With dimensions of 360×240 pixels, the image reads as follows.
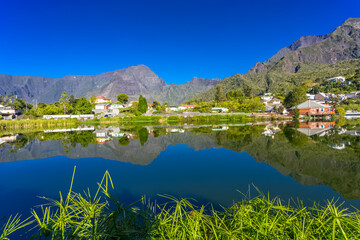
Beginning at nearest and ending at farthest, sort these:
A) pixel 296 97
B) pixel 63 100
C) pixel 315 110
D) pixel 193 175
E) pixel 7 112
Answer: pixel 193 175 → pixel 315 110 → pixel 63 100 → pixel 7 112 → pixel 296 97

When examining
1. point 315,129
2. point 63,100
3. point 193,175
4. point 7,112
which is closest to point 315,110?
point 315,129

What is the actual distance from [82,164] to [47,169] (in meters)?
1.61

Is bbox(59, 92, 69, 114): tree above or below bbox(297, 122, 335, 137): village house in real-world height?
above

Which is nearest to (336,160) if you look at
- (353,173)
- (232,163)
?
(353,173)

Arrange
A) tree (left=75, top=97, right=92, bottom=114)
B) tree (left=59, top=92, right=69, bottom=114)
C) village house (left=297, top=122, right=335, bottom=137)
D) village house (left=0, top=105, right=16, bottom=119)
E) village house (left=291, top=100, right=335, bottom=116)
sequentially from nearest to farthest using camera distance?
village house (left=297, top=122, right=335, bottom=137) < village house (left=291, top=100, right=335, bottom=116) < village house (left=0, top=105, right=16, bottom=119) < tree (left=59, top=92, right=69, bottom=114) < tree (left=75, top=97, right=92, bottom=114)

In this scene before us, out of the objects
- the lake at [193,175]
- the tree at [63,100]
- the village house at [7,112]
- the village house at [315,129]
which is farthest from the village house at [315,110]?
the village house at [7,112]

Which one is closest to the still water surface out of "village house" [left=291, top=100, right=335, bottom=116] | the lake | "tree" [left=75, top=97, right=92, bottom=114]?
the lake

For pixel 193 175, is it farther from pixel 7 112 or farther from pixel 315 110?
pixel 7 112

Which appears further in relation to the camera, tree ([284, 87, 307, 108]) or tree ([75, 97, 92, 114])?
tree ([75, 97, 92, 114])

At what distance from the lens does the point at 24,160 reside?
36.6ft

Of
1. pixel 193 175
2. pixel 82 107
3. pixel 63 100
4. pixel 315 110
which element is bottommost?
pixel 193 175

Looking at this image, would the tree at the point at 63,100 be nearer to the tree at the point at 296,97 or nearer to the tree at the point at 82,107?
the tree at the point at 82,107

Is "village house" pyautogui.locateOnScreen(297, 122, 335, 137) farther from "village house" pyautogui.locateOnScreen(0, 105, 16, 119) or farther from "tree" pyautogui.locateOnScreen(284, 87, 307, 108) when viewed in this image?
"village house" pyautogui.locateOnScreen(0, 105, 16, 119)

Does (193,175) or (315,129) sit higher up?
(193,175)
